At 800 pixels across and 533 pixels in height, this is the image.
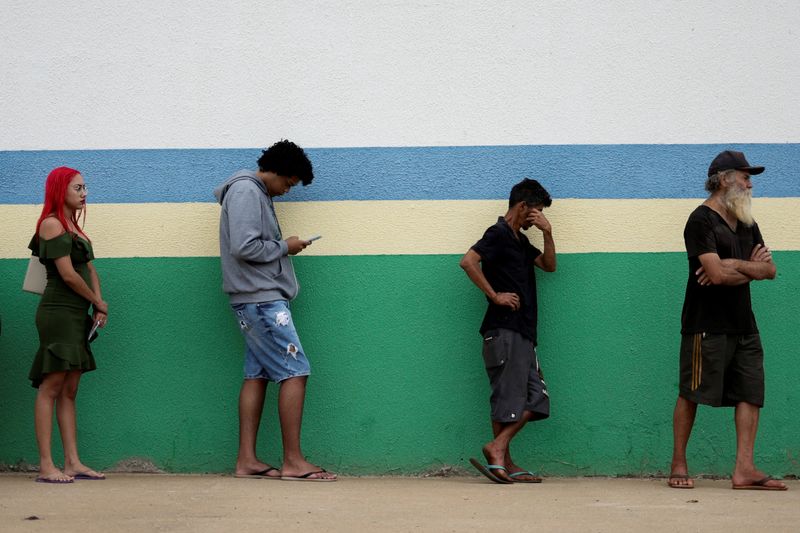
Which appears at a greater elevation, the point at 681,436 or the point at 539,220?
the point at 539,220

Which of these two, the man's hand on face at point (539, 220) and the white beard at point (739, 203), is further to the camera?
the man's hand on face at point (539, 220)

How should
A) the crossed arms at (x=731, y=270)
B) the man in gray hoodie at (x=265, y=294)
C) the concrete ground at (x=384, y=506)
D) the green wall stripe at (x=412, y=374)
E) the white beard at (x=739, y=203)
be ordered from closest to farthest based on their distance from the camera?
the concrete ground at (x=384, y=506)
the crossed arms at (x=731, y=270)
the white beard at (x=739, y=203)
the man in gray hoodie at (x=265, y=294)
the green wall stripe at (x=412, y=374)

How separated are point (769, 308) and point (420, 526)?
2797mm

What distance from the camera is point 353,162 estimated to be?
20.3ft

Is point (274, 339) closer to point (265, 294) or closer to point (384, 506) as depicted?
point (265, 294)

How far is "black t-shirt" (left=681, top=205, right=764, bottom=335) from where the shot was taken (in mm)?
5512

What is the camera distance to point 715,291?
18.2 ft

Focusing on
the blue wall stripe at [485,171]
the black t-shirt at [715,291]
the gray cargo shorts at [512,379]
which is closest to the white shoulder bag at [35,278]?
the blue wall stripe at [485,171]

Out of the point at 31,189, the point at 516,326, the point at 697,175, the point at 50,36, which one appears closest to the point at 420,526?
the point at 516,326

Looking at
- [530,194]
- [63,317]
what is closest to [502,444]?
[530,194]

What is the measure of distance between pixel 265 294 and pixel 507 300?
1325 millimetres

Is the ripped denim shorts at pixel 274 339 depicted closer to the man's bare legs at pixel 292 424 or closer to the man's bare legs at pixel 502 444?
the man's bare legs at pixel 292 424

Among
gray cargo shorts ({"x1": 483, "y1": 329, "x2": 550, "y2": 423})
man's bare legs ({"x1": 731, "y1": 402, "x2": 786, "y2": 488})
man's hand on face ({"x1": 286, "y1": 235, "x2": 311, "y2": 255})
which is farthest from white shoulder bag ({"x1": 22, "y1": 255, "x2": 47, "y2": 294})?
man's bare legs ({"x1": 731, "y1": 402, "x2": 786, "y2": 488})

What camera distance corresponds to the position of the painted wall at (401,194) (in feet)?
20.1
